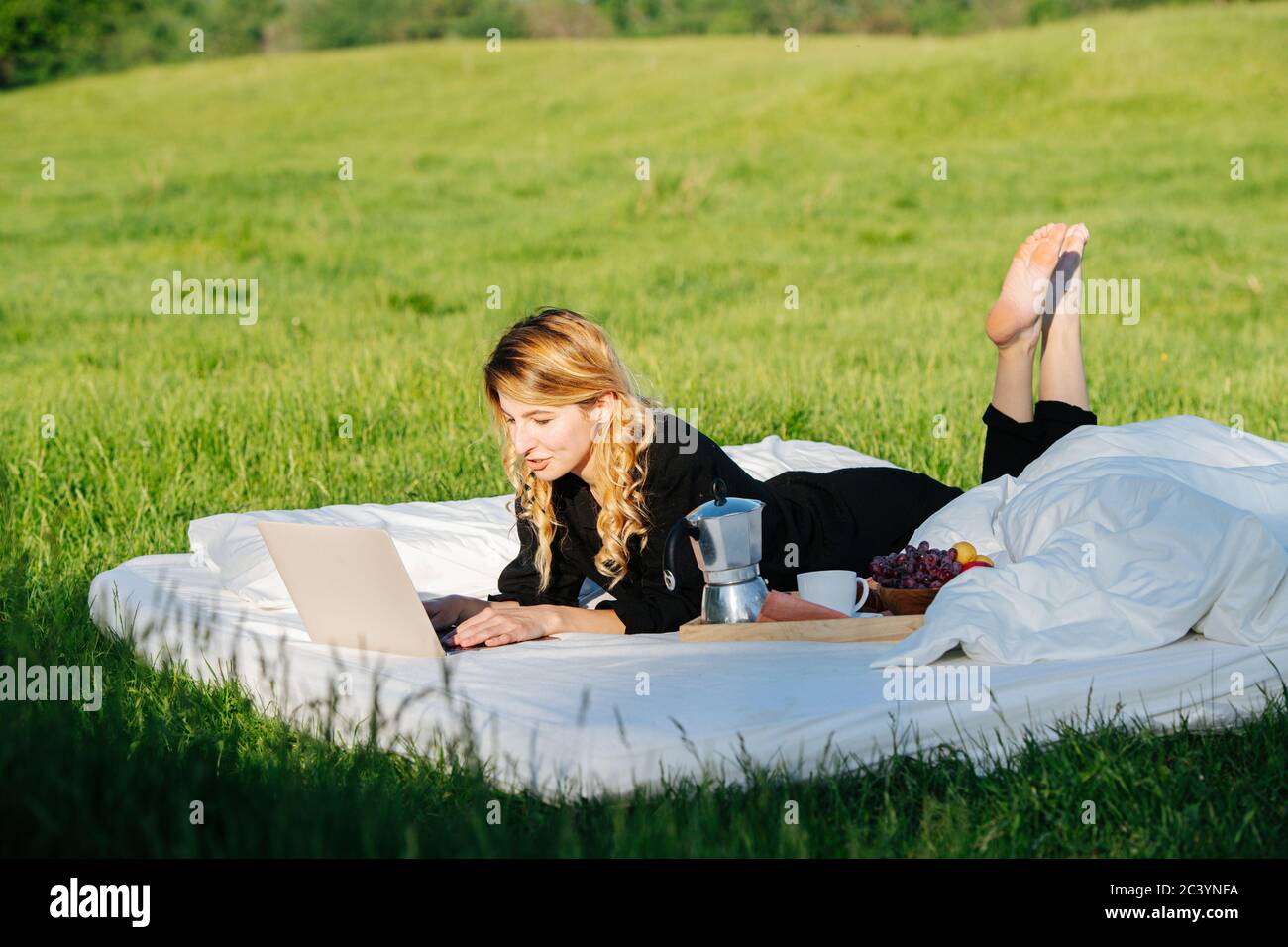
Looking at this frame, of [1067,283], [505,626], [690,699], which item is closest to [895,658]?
[690,699]

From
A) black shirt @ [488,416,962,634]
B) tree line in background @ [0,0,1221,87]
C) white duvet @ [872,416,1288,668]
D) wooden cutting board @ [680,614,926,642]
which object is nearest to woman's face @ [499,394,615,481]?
black shirt @ [488,416,962,634]

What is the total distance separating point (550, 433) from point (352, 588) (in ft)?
2.58

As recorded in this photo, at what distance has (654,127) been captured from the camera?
25.1m

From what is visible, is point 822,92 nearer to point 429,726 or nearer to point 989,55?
point 989,55

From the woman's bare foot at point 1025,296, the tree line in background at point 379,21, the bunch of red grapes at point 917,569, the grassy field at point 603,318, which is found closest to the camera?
the grassy field at point 603,318

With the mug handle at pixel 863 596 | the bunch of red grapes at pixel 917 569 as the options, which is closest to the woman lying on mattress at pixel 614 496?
the mug handle at pixel 863 596

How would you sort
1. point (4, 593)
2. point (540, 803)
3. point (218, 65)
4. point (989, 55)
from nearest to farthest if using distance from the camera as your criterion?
point (540, 803) < point (4, 593) < point (989, 55) < point (218, 65)

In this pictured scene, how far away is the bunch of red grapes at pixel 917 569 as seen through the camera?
4461 millimetres

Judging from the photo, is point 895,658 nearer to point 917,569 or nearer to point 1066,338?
point 917,569

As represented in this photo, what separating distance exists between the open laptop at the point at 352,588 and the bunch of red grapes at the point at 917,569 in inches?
56.4

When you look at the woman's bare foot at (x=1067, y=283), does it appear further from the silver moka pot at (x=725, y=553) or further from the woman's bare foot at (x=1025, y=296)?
the silver moka pot at (x=725, y=553)

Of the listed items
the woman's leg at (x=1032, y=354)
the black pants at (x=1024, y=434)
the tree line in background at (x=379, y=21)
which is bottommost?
the black pants at (x=1024, y=434)

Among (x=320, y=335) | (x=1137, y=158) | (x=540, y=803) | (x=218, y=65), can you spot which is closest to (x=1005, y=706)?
(x=540, y=803)

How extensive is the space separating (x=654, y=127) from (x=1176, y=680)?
22498 mm
